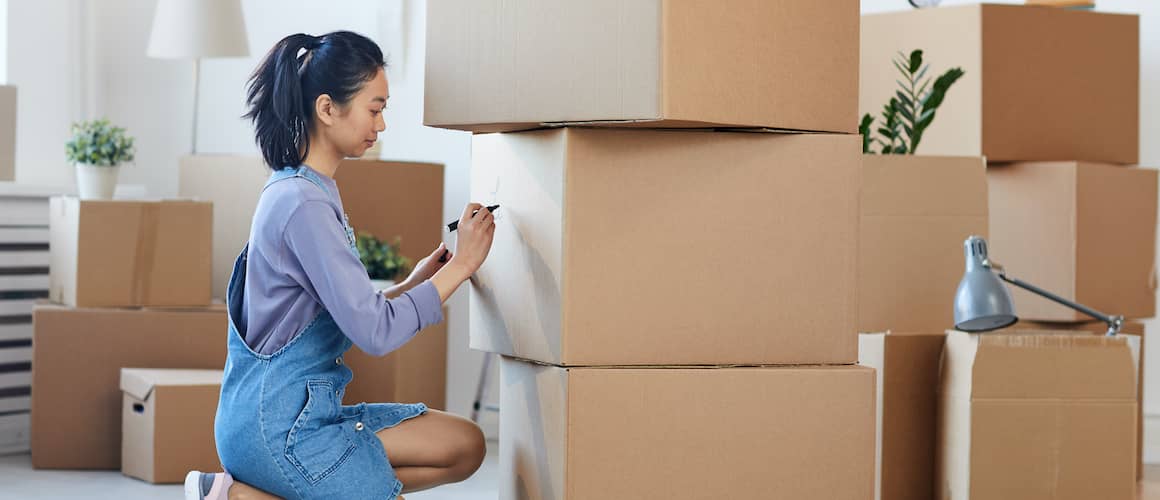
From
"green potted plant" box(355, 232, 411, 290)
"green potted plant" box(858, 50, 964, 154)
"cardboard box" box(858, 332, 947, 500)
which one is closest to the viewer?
"cardboard box" box(858, 332, 947, 500)

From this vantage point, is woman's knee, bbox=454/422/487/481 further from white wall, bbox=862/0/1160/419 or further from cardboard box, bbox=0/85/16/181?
white wall, bbox=862/0/1160/419

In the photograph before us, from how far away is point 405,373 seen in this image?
3162mm

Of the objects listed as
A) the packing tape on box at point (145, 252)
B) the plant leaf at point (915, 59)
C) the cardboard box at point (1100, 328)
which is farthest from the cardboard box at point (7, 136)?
the cardboard box at point (1100, 328)

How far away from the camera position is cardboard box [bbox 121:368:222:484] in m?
2.85

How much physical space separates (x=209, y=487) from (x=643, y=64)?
2.44 feet

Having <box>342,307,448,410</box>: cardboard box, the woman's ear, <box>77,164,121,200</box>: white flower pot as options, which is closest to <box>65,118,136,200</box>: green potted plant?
<box>77,164,121,200</box>: white flower pot

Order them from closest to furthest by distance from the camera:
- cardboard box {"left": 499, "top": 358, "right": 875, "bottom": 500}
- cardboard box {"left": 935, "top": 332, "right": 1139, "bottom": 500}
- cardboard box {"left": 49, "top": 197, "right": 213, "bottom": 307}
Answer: cardboard box {"left": 499, "top": 358, "right": 875, "bottom": 500} → cardboard box {"left": 935, "top": 332, "right": 1139, "bottom": 500} → cardboard box {"left": 49, "top": 197, "right": 213, "bottom": 307}

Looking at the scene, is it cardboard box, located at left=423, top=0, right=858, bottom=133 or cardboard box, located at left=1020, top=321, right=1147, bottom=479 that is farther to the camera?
cardboard box, located at left=1020, top=321, right=1147, bottom=479

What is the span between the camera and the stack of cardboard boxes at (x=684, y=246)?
156cm

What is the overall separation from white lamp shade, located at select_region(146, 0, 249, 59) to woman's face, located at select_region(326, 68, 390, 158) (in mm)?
1818

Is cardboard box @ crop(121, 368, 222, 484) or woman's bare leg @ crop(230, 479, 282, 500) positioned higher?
woman's bare leg @ crop(230, 479, 282, 500)

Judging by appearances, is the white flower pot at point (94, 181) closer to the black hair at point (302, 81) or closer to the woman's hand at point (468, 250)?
the black hair at point (302, 81)

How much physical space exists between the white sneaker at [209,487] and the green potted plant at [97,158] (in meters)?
1.63

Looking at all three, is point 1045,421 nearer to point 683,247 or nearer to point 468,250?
point 683,247
